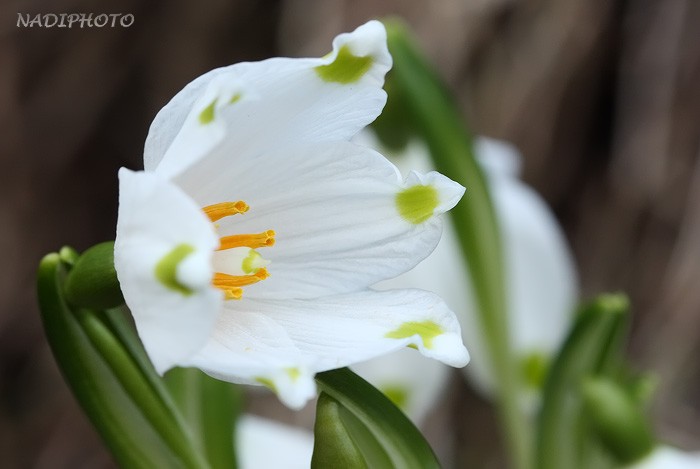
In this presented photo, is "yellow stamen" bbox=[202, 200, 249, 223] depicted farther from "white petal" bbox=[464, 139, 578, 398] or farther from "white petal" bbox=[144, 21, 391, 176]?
"white petal" bbox=[464, 139, 578, 398]

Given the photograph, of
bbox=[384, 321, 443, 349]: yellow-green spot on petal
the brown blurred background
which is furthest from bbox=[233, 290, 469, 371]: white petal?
the brown blurred background

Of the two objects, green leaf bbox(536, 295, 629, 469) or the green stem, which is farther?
green leaf bbox(536, 295, 629, 469)

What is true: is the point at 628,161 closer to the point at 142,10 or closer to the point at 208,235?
the point at 142,10

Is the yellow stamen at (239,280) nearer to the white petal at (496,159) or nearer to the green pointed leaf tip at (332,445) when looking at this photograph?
the green pointed leaf tip at (332,445)

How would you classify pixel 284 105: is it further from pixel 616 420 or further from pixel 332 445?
pixel 616 420

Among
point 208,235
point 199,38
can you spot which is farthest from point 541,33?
point 208,235
